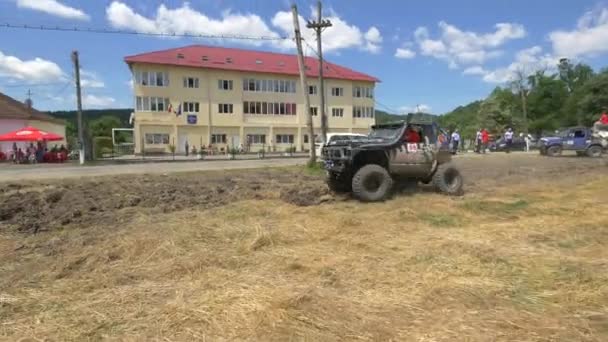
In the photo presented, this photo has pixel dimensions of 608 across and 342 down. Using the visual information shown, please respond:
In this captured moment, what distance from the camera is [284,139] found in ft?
182

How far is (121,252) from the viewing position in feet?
19.2

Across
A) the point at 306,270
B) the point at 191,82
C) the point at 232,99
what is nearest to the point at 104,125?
the point at 191,82

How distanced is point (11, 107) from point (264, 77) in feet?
83.7

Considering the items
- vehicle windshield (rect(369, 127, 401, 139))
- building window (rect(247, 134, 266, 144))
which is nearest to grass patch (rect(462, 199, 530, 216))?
vehicle windshield (rect(369, 127, 401, 139))

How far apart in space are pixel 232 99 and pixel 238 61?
5.20m

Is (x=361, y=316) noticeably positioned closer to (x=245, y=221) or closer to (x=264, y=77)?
(x=245, y=221)

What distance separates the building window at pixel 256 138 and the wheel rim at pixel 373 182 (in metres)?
43.3

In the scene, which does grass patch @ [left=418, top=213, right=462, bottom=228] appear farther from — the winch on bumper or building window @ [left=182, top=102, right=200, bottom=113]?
building window @ [left=182, top=102, right=200, bottom=113]

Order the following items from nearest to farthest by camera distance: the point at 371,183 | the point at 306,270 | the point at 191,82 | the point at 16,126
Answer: the point at 306,270
the point at 371,183
the point at 16,126
the point at 191,82

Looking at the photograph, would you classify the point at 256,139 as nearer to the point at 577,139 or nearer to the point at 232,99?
the point at 232,99

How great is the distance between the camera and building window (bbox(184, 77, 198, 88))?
49781 mm

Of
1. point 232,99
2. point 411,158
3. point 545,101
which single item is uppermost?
point 545,101

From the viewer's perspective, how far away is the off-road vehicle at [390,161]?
9.95 metres

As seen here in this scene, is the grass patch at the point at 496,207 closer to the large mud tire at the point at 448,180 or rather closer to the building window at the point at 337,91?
the large mud tire at the point at 448,180
